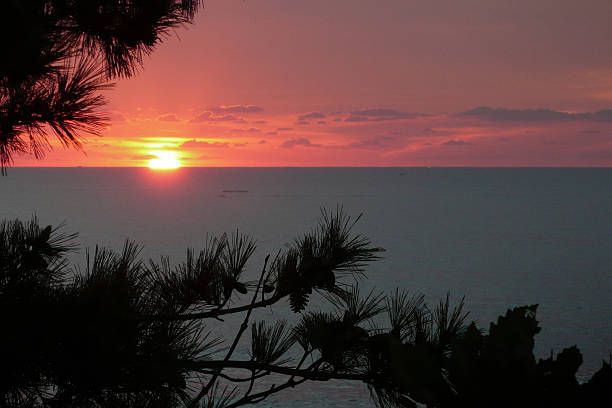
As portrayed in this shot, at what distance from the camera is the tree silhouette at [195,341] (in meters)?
0.92

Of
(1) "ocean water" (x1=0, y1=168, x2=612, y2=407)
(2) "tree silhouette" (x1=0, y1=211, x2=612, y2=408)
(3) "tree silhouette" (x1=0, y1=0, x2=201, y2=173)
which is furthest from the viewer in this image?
(1) "ocean water" (x1=0, y1=168, x2=612, y2=407)

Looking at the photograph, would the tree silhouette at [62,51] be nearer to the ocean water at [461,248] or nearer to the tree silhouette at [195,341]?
the tree silhouette at [195,341]

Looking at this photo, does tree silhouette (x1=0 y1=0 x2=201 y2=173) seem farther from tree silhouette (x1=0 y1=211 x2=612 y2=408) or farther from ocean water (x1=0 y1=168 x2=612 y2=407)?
ocean water (x1=0 y1=168 x2=612 y2=407)

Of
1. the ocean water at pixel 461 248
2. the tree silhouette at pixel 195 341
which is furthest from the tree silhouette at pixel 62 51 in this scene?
the ocean water at pixel 461 248

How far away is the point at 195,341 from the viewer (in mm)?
2773

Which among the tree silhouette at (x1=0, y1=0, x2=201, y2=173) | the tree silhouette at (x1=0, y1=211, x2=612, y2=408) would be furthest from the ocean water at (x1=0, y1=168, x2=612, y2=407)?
the tree silhouette at (x1=0, y1=0, x2=201, y2=173)

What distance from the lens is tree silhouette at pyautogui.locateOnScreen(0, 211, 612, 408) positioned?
92cm

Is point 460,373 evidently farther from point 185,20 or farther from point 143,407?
point 185,20

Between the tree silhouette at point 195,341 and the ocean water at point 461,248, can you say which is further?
the ocean water at point 461,248

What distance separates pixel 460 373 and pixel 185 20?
334 centimetres

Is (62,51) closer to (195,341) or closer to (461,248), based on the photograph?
(195,341)

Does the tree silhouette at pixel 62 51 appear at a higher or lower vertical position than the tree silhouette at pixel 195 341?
higher

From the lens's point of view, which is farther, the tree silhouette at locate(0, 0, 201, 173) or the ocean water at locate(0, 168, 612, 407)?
the ocean water at locate(0, 168, 612, 407)

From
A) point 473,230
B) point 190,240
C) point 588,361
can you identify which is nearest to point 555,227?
point 473,230
